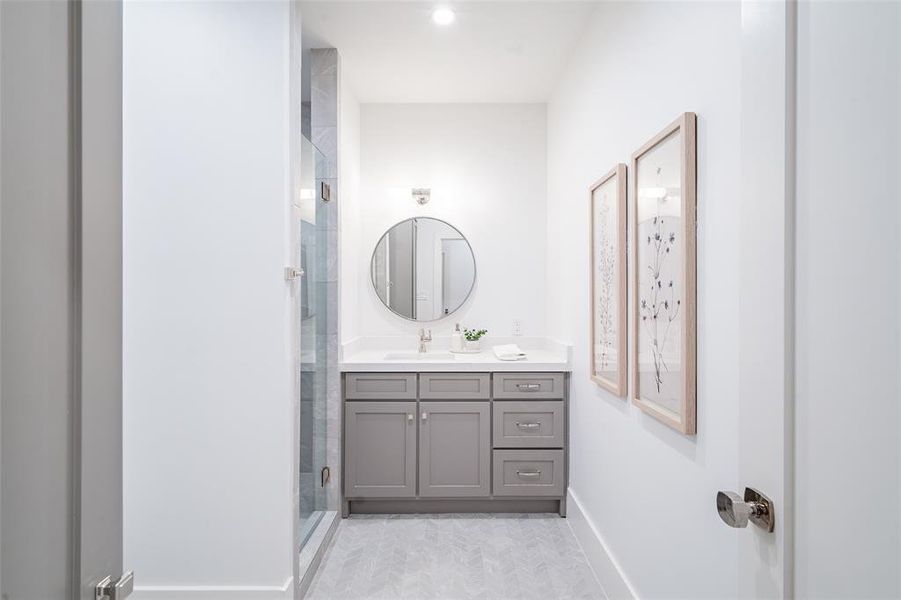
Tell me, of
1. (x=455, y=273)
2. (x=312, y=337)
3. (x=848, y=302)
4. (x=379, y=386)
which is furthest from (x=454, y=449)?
(x=848, y=302)

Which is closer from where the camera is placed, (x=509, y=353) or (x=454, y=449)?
(x=454, y=449)

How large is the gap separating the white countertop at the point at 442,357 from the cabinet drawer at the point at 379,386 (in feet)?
0.13

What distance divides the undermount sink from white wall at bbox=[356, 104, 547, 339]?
0.20 m

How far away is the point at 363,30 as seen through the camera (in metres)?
2.58

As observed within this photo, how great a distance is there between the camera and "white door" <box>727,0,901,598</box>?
53 centimetres

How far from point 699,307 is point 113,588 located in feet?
4.49

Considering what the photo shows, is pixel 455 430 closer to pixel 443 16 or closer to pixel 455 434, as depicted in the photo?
pixel 455 434

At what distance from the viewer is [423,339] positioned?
346cm

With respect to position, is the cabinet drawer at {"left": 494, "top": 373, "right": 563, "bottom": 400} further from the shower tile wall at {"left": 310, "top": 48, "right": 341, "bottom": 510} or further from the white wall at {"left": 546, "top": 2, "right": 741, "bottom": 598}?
the shower tile wall at {"left": 310, "top": 48, "right": 341, "bottom": 510}

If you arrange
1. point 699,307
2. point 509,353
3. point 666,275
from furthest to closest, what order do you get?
point 509,353 < point 666,275 < point 699,307

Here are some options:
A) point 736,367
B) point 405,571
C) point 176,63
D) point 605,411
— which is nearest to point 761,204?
point 736,367

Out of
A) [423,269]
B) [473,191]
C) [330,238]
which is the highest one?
[473,191]

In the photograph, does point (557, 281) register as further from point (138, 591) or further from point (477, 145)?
point (138, 591)

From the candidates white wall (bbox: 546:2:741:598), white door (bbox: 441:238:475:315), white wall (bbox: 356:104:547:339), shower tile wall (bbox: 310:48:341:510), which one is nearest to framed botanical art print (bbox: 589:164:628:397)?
white wall (bbox: 546:2:741:598)
